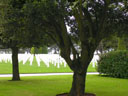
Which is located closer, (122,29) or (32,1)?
(32,1)

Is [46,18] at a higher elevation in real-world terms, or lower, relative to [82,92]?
higher

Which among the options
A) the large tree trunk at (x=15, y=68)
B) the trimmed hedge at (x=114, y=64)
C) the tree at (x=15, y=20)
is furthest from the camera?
the trimmed hedge at (x=114, y=64)

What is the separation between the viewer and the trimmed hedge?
17.7 m

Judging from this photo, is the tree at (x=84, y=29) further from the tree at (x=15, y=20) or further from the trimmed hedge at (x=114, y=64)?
the trimmed hedge at (x=114, y=64)

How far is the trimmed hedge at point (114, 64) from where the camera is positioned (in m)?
17.7

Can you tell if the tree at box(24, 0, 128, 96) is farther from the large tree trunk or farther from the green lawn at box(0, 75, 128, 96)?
the large tree trunk

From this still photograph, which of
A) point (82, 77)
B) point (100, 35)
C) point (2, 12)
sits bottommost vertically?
point (82, 77)

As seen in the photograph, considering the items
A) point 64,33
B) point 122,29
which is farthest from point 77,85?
point 122,29

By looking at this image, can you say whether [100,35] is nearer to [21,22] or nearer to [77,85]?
[77,85]

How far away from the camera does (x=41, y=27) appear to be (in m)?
9.20

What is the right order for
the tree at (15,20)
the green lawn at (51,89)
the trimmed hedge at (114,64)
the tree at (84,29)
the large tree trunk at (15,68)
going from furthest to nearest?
the trimmed hedge at (114,64)
the large tree trunk at (15,68)
the green lawn at (51,89)
the tree at (84,29)
the tree at (15,20)

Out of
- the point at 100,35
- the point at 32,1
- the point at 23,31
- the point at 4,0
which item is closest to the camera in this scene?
the point at 32,1

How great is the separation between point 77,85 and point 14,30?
138 inches

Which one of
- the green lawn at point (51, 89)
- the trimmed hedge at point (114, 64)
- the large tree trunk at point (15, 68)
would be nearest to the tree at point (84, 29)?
the green lawn at point (51, 89)
